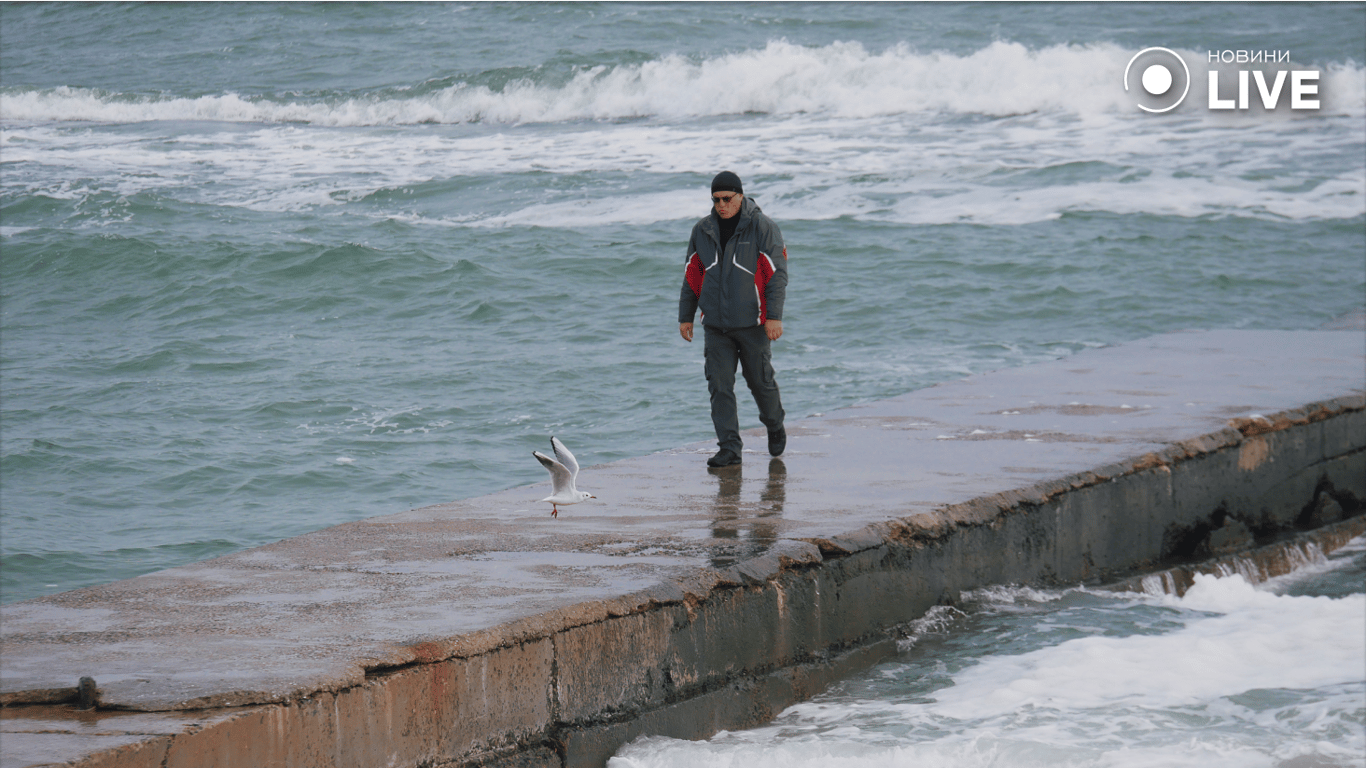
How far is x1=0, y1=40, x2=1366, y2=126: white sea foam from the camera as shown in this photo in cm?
2794

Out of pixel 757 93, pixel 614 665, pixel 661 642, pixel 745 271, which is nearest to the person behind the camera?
pixel 614 665

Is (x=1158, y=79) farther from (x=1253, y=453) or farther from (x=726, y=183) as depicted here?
(x=726, y=183)

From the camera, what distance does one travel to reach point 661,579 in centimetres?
491

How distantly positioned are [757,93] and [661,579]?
25408 millimetres

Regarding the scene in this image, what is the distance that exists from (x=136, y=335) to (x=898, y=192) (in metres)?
11.3

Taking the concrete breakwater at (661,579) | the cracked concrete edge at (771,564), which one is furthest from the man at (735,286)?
the cracked concrete edge at (771,564)

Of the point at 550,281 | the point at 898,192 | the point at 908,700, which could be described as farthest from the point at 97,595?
the point at 898,192

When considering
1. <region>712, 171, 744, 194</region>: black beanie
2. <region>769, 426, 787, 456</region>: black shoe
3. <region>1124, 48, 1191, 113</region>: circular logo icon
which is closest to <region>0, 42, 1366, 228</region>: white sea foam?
<region>1124, 48, 1191, 113</region>: circular logo icon

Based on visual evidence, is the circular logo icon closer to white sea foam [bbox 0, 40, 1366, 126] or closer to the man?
white sea foam [bbox 0, 40, 1366, 126]

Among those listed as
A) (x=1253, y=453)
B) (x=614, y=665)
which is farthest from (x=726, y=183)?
(x=1253, y=453)

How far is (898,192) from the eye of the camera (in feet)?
68.3

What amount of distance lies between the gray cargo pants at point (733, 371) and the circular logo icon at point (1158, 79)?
73.6ft

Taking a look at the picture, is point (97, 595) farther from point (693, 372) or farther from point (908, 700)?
point (693, 372)

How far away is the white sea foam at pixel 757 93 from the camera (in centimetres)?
2794
